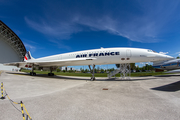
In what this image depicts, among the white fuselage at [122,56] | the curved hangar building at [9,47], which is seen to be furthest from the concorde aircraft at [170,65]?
the curved hangar building at [9,47]

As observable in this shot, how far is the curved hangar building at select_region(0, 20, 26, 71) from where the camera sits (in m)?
33.9

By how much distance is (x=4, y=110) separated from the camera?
3.17m

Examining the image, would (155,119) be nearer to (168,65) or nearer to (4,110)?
(4,110)

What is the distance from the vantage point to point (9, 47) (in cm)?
3709

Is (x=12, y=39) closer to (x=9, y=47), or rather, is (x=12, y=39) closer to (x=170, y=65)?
(x=9, y=47)

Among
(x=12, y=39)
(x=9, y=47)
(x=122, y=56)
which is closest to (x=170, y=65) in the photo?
(x=122, y=56)

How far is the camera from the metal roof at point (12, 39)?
32.8 m

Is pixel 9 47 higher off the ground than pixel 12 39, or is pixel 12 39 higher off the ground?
pixel 12 39

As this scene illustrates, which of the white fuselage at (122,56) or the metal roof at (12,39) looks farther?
the metal roof at (12,39)

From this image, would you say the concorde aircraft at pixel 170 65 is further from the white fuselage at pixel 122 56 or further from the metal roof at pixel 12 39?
the metal roof at pixel 12 39

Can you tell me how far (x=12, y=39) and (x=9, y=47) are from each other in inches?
152

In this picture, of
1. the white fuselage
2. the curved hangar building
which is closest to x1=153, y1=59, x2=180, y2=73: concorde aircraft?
the white fuselage

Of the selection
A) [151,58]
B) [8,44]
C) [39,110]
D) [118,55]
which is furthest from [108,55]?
[8,44]

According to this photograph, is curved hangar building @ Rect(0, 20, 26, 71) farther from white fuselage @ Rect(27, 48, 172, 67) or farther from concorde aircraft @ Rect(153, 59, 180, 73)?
concorde aircraft @ Rect(153, 59, 180, 73)
